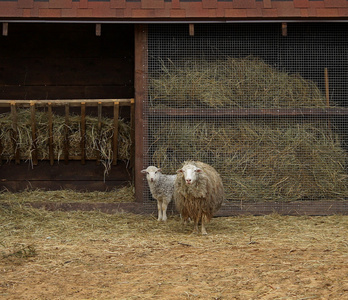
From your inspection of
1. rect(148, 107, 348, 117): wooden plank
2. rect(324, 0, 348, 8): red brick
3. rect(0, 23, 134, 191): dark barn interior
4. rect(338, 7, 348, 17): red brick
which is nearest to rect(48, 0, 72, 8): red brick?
rect(0, 23, 134, 191): dark barn interior

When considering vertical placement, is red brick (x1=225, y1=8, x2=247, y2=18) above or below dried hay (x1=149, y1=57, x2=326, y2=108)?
above

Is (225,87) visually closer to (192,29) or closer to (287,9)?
(192,29)

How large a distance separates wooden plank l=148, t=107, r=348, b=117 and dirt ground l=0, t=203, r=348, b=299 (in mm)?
1539

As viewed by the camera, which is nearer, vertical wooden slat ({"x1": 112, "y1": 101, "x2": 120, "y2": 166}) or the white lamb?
the white lamb

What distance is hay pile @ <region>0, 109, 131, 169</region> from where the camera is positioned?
842cm

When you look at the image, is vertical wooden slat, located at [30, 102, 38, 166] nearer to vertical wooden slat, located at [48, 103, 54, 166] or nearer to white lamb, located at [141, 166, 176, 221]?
vertical wooden slat, located at [48, 103, 54, 166]

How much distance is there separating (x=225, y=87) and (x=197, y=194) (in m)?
2.19

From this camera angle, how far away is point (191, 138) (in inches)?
311

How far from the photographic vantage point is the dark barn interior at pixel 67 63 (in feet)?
30.3

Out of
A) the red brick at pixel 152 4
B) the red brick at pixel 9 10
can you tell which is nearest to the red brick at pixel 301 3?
the red brick at pixel 152 4

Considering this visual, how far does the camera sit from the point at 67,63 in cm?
927

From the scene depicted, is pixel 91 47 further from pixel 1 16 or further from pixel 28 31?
pixel 1 16

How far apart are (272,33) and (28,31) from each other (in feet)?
13.8

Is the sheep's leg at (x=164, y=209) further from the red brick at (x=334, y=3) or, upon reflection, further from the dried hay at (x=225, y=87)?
the red brick at (x=334, y=3)
